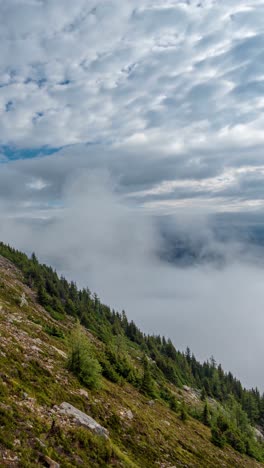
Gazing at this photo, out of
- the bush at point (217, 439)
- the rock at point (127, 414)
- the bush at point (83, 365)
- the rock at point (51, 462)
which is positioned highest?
the bush at point (83, 365)

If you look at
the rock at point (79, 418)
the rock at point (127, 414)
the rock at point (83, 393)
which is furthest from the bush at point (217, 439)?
the rock at point (79, 418)

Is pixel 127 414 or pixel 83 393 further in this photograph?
pixel 127 414

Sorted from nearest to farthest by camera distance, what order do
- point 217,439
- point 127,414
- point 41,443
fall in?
point 41,443 → point 127,414 → point 217,439

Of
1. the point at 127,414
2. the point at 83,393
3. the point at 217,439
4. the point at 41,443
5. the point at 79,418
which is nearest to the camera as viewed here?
the point at 41,443

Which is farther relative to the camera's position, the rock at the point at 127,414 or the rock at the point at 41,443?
the rock at the point at 127,414

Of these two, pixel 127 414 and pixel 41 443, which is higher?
pixel 41 443

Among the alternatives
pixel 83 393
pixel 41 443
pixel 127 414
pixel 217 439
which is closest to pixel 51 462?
pixel 41 443

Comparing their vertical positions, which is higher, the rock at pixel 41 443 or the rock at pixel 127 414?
the rock at pixel 41 443

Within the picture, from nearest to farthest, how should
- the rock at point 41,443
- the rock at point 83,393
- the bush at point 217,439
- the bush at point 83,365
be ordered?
1. the rock at point 41,443
2. the rock at point 83,393
3. the bush at point 83,365
4. the bush at point 217,439

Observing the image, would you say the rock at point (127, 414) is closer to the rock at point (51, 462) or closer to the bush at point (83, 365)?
the bush at point (83, 365)

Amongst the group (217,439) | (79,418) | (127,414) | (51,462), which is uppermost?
(51,462)

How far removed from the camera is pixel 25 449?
12859 mm

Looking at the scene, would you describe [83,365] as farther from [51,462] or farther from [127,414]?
[51,462]

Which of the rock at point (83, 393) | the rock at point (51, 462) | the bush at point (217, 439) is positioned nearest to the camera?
the rock at point (51, 462)
